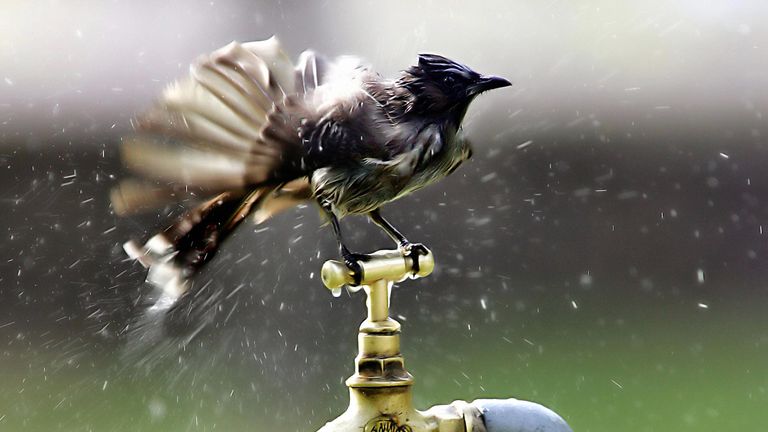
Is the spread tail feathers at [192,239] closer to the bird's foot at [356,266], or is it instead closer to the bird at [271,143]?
the bird at [271,143]

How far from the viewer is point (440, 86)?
1.56 metres

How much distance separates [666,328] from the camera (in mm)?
4031

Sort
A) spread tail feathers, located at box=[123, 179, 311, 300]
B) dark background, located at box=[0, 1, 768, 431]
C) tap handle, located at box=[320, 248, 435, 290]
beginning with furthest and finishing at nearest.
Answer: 1. dark background, located at box=[0, 1, 768, 431]
2. spread tail feathers, located at box=[123, 179, 311, 300]
3. tap handle, located at box=[320, 248, 435, 290]

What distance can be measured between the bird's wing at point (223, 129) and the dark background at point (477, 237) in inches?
42.8

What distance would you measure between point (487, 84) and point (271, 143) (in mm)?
257

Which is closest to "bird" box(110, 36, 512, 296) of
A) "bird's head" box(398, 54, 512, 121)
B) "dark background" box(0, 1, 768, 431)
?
"bird's head" box(398, 54, 512, 121)

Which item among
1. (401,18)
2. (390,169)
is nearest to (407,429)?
(390,169)

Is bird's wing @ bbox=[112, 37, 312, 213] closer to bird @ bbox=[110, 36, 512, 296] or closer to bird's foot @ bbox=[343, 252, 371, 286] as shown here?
bird @ bbox=[110, 36, 512, 296]

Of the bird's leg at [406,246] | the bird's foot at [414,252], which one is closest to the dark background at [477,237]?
the bird's leg at [406,246]

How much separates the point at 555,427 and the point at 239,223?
1.47 ft

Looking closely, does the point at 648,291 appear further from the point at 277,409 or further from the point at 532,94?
the point at 277,409

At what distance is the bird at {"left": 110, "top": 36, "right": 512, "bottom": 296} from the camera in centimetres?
148

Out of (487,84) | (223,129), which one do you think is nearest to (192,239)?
(223,129)

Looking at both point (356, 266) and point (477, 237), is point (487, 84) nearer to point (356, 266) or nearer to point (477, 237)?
point (356, 266)
